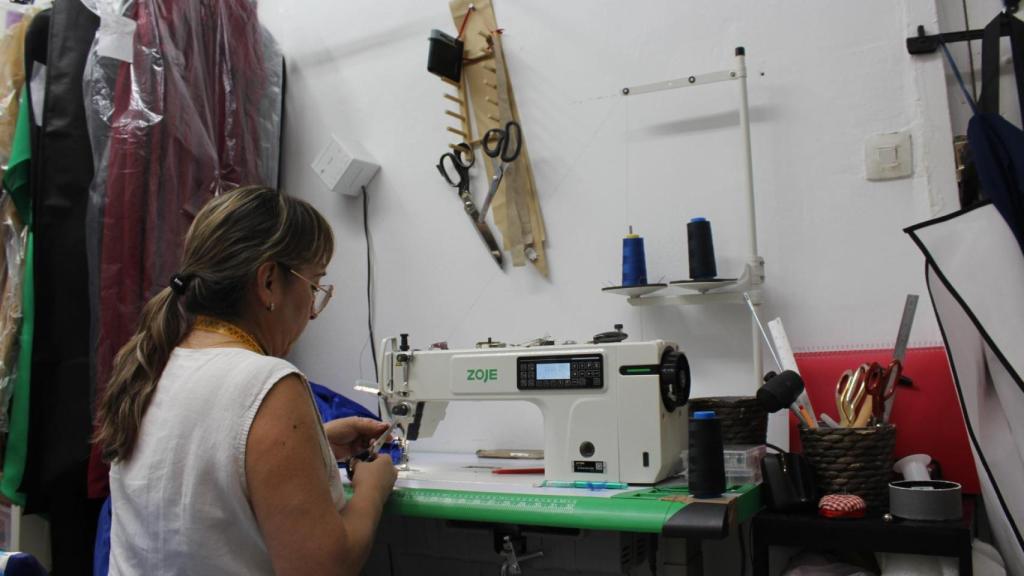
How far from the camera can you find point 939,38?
1740 millimetres

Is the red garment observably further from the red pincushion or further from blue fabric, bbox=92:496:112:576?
the red pincushion

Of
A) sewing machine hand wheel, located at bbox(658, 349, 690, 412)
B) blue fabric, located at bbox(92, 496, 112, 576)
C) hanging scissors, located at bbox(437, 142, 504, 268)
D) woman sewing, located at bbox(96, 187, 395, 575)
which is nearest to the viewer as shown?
woman sewing, located at bbox(96, 187, 395, 575)

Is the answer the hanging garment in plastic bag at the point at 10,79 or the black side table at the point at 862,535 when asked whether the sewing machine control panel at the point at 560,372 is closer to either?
the black side table at the point at 862,535

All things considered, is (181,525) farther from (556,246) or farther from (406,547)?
(556,246)

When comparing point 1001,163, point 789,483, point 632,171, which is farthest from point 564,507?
point 632,171

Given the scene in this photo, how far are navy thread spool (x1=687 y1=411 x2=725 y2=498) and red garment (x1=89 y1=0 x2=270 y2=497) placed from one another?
1397mm

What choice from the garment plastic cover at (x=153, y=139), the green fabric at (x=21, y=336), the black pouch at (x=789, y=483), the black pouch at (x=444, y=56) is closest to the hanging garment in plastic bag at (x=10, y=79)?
the green fabric at (x=21, y=336)

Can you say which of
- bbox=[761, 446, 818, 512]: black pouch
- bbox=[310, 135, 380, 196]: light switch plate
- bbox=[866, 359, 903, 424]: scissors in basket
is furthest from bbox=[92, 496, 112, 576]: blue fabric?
bbox=[866, 359, 903, 424]: scissors in basket

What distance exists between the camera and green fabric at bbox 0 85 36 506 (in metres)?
1.97

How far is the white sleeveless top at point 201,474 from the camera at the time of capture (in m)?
1.07

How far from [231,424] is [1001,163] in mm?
1281

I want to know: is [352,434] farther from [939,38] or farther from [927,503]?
[939,38]

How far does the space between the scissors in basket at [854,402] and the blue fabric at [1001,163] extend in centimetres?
35

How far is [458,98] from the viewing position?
235 cm
